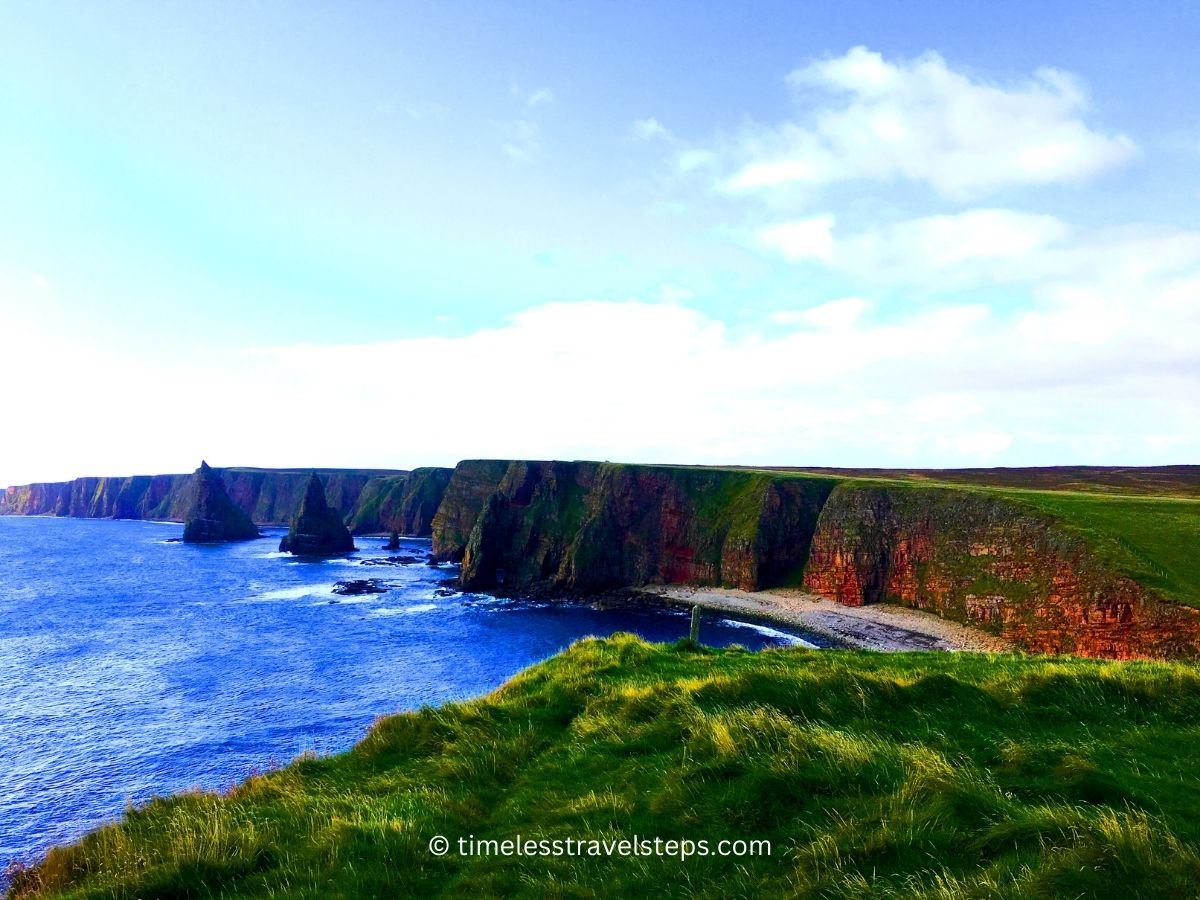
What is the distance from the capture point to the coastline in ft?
202

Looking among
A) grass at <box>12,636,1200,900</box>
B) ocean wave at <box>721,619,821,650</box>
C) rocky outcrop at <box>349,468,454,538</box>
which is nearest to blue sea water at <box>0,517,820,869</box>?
ocean wave at <box>721,619,821,650</box>

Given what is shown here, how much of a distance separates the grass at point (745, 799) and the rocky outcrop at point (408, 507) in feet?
567

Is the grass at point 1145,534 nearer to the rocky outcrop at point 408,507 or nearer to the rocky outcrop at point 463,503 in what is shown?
the rocky outcrop at point 463,503

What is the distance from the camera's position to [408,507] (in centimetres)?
18688

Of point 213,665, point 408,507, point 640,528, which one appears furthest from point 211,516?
point 213,665

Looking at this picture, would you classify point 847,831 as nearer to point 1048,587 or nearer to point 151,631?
point 1048,587

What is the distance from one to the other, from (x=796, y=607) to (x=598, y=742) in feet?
245

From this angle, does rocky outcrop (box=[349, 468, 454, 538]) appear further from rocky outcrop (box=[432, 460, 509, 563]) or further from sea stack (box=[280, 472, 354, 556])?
rocky outcrop (box=[432, 460, 509, 563])

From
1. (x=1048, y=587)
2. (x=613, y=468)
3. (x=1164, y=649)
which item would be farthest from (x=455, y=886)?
(x=613, y=468)

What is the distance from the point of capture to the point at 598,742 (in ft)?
44.9

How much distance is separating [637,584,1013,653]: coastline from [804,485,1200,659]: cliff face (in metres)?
2.60

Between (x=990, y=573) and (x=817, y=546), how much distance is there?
27344 millimetres

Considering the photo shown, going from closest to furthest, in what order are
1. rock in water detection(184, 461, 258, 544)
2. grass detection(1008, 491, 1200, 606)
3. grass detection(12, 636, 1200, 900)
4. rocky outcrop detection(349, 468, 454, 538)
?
1. grass detection(12, 636, 1200, 900)
2. grass detection(1008, 491, 1200, 606)
3. rock in water detection(184, 461, 258, 544)
4. rocky outcrop detection(349, 468, 454, 538)

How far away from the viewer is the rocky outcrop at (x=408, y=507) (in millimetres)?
184500
